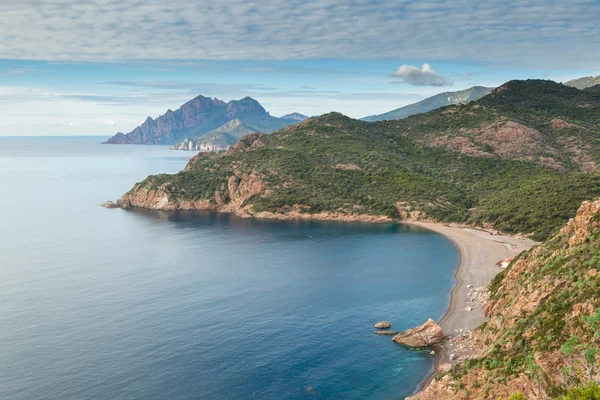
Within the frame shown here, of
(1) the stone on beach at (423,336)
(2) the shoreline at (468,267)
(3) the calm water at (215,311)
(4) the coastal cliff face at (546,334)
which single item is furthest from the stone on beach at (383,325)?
(4) the coastal cliff face at (546,334)

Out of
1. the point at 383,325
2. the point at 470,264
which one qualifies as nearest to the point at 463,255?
the point at 470,264

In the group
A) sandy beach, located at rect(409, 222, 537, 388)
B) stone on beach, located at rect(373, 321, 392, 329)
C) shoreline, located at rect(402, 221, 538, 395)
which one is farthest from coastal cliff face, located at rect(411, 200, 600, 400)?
stone on beach, located at rect(373, 321, 392, 329)

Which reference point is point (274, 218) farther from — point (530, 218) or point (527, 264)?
point (527, 264)

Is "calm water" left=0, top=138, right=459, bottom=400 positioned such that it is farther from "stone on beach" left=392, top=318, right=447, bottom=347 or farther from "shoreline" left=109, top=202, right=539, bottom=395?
"shoreline" left=109, top=202, right=539, bottom=395

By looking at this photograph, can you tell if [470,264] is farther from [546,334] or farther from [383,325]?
[546,334]

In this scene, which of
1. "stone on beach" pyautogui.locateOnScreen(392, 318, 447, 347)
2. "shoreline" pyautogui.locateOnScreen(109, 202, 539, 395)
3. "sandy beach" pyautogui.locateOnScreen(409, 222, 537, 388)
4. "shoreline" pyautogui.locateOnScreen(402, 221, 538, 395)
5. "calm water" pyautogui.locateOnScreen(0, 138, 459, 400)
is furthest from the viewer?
"sandy beach" pyautogui.locateOnScreen(409, 222, 537, 388)

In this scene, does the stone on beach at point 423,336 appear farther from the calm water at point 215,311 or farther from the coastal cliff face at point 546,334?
the coastal cliff face at point 546,334

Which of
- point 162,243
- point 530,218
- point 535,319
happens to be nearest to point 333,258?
point 162,243
